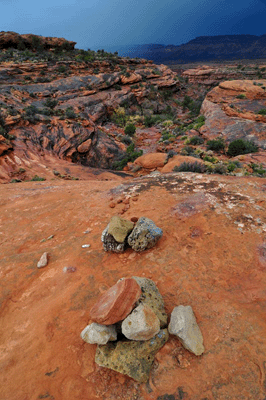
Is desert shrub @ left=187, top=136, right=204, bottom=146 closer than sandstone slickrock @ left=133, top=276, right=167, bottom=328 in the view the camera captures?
No

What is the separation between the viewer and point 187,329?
253 cm

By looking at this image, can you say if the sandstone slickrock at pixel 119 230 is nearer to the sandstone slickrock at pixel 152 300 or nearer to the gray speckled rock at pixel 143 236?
the gray speckled rock at pixel 143 236

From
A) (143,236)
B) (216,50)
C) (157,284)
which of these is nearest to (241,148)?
(143,236)

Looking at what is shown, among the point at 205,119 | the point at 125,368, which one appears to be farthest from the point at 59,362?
the point at 205,119

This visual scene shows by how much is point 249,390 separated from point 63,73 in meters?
42.3

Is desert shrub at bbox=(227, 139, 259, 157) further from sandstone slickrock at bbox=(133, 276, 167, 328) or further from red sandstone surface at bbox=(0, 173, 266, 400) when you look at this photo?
sandstone slickrock at bbox=(133, 276, 167, 328)

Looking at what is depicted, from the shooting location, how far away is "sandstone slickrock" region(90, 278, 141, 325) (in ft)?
7.99

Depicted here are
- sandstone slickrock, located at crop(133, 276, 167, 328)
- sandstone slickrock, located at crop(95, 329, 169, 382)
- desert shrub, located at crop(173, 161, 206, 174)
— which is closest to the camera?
sandstone slickrock, located at crop(95, 329, 169, 382)

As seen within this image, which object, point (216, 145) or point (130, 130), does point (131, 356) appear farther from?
point (130, 130)

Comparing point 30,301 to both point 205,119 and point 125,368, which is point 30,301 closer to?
point 125,368

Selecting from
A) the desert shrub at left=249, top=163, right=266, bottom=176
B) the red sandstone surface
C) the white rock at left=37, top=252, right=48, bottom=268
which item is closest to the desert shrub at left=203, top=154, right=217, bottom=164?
the desert shrub at left=249, top=163, right=266, bottom=176

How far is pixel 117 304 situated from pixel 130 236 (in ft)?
6.00

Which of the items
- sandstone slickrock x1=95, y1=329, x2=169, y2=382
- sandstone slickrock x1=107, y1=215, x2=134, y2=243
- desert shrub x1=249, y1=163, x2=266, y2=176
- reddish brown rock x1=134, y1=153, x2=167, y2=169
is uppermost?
sandstone slickrock x1=107, y1=215, x2=134, y2=243

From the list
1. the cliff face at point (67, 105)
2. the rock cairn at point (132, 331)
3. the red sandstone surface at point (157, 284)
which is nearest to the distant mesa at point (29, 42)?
Answer: the cliff face at point (67, 105)
